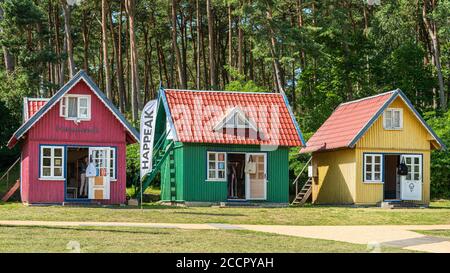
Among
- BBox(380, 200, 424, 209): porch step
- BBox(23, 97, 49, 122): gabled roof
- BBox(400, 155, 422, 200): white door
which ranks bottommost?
BBox(380, 200, 424, 209): porch step

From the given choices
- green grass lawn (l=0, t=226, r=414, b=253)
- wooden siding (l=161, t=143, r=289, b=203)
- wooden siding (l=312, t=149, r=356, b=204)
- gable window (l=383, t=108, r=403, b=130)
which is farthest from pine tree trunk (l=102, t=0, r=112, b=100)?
green grass lawn (l=0, t=226, r=414, b=253)

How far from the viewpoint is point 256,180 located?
114 ft

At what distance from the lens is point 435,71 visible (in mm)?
56438

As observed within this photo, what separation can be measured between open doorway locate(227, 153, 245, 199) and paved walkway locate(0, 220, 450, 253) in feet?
36.6

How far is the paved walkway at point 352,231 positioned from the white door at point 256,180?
8979mm

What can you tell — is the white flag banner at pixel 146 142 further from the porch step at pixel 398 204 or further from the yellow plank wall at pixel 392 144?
the porch step at pixel 398 204

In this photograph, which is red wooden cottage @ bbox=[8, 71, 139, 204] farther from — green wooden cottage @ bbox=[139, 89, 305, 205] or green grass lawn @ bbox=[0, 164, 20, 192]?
green grass lawn @ bbox=[0, 164, 20, 192]

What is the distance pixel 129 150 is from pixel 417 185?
584 inches

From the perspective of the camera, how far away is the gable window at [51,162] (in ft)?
106

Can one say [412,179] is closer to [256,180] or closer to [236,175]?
[256,180]

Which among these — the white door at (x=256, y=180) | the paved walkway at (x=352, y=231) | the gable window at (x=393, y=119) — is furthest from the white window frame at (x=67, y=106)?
the gable window at (x=393, y=119)

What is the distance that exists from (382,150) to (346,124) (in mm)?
2507

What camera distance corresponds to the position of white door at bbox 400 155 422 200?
119ft

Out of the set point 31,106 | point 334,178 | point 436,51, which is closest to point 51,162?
point 31,106
